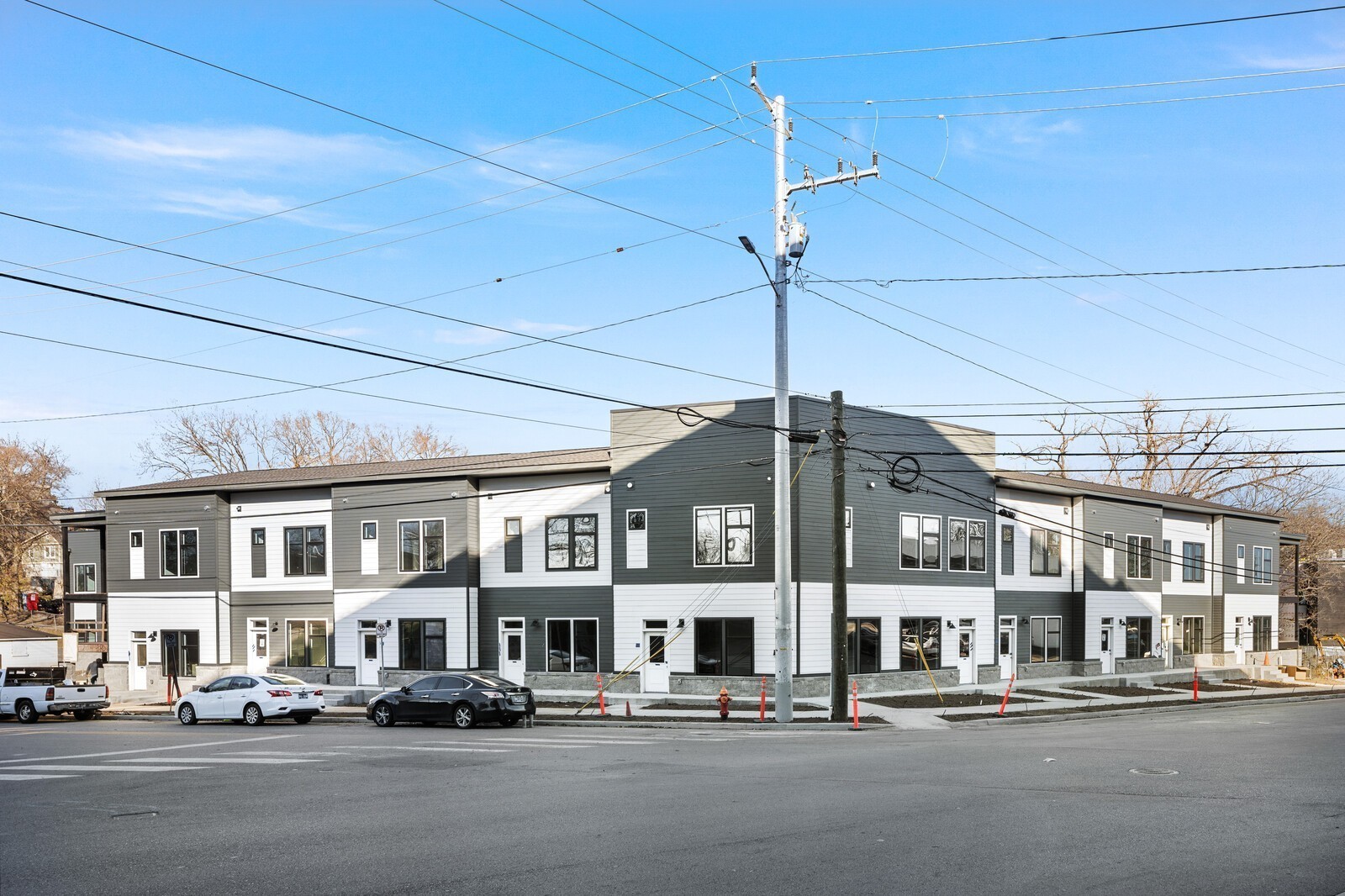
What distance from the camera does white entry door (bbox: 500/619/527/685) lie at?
1607 inches

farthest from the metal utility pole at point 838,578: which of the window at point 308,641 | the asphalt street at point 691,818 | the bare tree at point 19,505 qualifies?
the bare tree at point 19,505

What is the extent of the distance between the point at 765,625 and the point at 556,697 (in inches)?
283

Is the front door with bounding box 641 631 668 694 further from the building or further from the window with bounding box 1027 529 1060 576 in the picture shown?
the window with bounding box 1027 529 1060 576

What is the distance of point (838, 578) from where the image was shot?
30.6m

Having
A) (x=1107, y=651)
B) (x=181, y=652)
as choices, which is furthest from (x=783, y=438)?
(x=181, y=652)

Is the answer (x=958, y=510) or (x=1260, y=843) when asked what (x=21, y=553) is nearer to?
(x=958, y=510)

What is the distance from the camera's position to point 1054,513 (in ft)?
156

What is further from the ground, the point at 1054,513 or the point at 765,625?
the point at 1054,513

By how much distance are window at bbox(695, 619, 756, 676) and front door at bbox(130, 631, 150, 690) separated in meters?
23.5

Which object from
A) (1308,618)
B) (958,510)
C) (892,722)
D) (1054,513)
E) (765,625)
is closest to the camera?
(892,722)

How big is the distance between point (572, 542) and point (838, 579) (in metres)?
12.2

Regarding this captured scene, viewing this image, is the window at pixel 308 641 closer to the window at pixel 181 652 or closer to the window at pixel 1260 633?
the window at pixel 181 652

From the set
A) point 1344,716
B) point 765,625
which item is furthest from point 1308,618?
point 765,625

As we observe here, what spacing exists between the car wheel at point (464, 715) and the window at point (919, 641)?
621 inches
